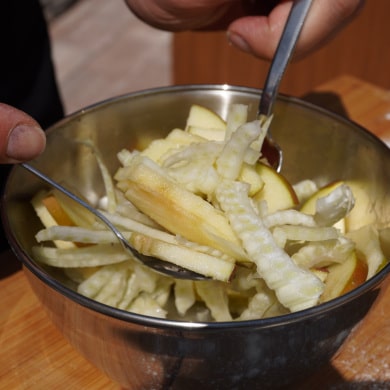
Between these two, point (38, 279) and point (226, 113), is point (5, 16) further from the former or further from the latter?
point (38, 279)

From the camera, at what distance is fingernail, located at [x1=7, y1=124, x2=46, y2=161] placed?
23.2 inches

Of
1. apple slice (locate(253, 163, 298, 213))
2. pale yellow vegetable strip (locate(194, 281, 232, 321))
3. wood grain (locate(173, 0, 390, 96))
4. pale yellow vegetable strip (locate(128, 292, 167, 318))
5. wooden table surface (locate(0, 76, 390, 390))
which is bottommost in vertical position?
wood grain (locate(173, 0, 390, 96))

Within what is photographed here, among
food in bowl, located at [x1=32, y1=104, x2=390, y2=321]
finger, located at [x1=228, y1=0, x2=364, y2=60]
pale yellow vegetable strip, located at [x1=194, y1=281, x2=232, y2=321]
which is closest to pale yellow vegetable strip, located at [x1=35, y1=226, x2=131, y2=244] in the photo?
food in bowl, located at [x1=32, y1=104, x2=390, y2=321]

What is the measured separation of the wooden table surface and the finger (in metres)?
0.36

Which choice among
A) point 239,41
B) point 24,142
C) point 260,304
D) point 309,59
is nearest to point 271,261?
point 260,304

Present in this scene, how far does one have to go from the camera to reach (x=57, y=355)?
0.68 metres

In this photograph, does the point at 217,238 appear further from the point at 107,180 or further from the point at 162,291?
the point at 107,180

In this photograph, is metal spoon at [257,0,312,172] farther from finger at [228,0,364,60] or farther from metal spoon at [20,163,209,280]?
metal spoon at [20,163,209,280]

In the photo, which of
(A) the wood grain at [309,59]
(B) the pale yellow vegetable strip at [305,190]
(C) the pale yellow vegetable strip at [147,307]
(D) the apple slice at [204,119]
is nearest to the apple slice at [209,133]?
(D) the apple slice at [204,119]

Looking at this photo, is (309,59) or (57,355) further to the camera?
(309,59)

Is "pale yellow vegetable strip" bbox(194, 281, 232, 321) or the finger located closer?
"pale yellow vegetable strip" bbox(194, 281, 232, 321)

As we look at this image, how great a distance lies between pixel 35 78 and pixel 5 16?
4.7 inches

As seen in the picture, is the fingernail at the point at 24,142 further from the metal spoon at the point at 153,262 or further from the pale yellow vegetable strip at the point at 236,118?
the pale yellow vegetable strip at the point at 236,118

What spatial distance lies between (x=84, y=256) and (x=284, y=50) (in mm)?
372
